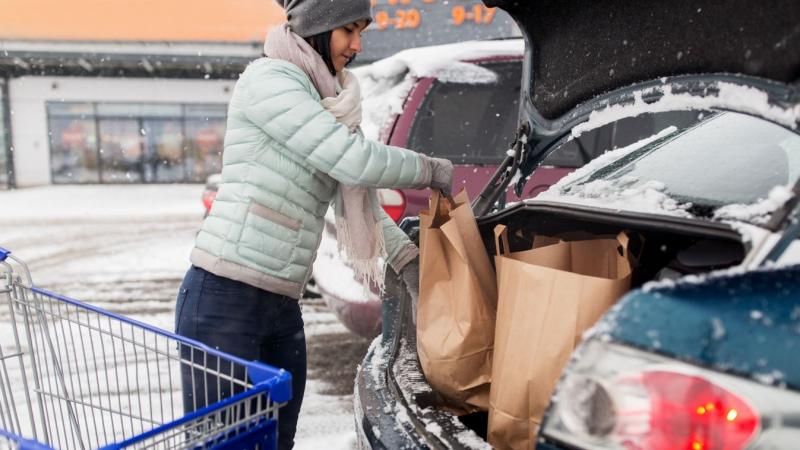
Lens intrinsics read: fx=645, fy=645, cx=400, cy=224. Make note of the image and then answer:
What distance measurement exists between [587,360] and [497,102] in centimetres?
313

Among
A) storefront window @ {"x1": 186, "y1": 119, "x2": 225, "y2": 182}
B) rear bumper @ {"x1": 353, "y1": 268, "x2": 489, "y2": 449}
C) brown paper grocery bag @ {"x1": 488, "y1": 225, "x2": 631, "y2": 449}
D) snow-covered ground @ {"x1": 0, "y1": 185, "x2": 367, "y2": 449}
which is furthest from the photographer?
storefront window @ {"x1": 186, "y1": 119, "x2": 225, "y2": 182}

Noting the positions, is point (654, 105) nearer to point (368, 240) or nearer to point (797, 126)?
point (797, 126)

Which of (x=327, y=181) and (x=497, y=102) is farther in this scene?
(x=497, y=102)

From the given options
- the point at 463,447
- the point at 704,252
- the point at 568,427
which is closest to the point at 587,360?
the point at 568,427

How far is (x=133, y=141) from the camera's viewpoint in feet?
63.2

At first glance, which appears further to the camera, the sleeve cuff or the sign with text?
the sign with text

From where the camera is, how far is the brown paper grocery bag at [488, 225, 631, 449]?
4.89 ft

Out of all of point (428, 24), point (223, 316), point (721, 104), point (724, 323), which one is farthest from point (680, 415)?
point (428, 24)

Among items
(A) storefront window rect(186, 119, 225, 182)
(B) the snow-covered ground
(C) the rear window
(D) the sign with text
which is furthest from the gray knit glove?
(A) storefront window rect(186, 119, 225, 182)

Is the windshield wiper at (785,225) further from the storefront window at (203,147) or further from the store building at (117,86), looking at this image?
the storefront window at (203,147)

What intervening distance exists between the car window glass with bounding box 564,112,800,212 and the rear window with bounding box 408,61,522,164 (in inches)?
56.0

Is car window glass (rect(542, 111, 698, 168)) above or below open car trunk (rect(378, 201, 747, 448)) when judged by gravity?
above

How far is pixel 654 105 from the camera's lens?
1789 millimetres

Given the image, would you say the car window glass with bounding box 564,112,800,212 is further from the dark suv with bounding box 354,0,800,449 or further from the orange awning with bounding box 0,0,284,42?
the orange awning with bounding box 0,0,284,42
